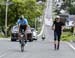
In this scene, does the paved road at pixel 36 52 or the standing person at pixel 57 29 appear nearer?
the paved road at pixel 36 52

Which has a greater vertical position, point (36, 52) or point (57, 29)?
point (57, 29)

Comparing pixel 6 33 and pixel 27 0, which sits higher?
pixel 27 0

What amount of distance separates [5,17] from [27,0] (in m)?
4.89

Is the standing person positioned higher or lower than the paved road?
higher

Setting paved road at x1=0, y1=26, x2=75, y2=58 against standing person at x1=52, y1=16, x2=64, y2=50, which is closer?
paved road at x1=0, y1=26, x2=75, y2=58

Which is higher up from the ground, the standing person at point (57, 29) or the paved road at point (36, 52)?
the standing person at point (57, 29)

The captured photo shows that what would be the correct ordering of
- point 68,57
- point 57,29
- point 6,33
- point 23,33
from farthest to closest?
point 6,33 → point 57,29 → point 23,33 → point 68,57

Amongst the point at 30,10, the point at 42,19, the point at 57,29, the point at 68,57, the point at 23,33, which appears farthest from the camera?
the point at 42,19

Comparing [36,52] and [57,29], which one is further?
[57,29]

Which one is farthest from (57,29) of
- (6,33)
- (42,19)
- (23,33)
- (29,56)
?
(42,19)

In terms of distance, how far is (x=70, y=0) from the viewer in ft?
389

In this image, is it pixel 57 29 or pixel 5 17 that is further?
pixel 5 17

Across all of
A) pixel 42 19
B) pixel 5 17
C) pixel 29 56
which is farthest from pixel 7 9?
pixel 29 56

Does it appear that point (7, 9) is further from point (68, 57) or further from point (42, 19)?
point (68, 57)
